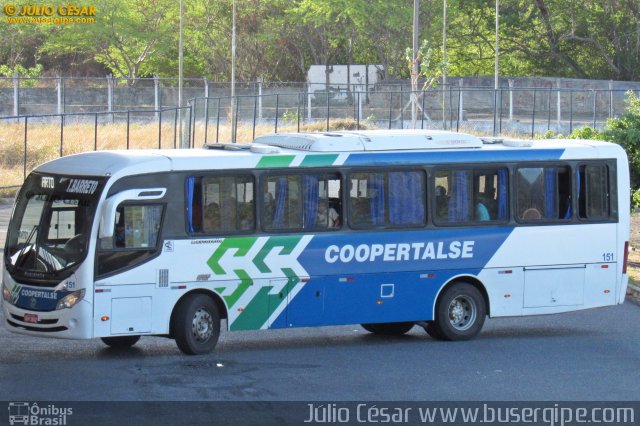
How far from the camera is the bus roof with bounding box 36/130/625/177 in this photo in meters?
15.2

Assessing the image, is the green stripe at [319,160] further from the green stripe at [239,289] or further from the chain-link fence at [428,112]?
the chain-link fence at [428,112]

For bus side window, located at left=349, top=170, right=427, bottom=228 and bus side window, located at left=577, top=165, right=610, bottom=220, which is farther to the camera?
bus side window, located at left=577, top=165, right=610, bottom=220

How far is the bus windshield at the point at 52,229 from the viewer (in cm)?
1468

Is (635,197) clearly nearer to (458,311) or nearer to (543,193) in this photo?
(543,193)

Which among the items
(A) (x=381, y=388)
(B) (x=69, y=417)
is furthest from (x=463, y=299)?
(B) (x=69, y=417)

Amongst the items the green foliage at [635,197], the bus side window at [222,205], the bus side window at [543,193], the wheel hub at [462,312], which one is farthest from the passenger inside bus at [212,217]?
the green foliage at [635,197]

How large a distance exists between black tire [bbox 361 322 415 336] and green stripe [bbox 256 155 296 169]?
2821 millimetres

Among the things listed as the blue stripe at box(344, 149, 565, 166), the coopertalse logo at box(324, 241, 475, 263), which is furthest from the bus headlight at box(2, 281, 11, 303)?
the blue stripe at box(344, 149, 565, 166)

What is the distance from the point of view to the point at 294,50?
79.3 meters

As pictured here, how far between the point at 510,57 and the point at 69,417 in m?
67.4

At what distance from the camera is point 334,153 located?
645 inches

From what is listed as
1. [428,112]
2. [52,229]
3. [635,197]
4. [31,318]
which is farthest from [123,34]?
[31,318]

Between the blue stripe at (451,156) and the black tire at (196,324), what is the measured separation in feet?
8.84

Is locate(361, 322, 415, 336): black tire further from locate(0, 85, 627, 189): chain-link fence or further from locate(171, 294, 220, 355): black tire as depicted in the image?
locate(0, 85, 627, 189): chain-link fence
